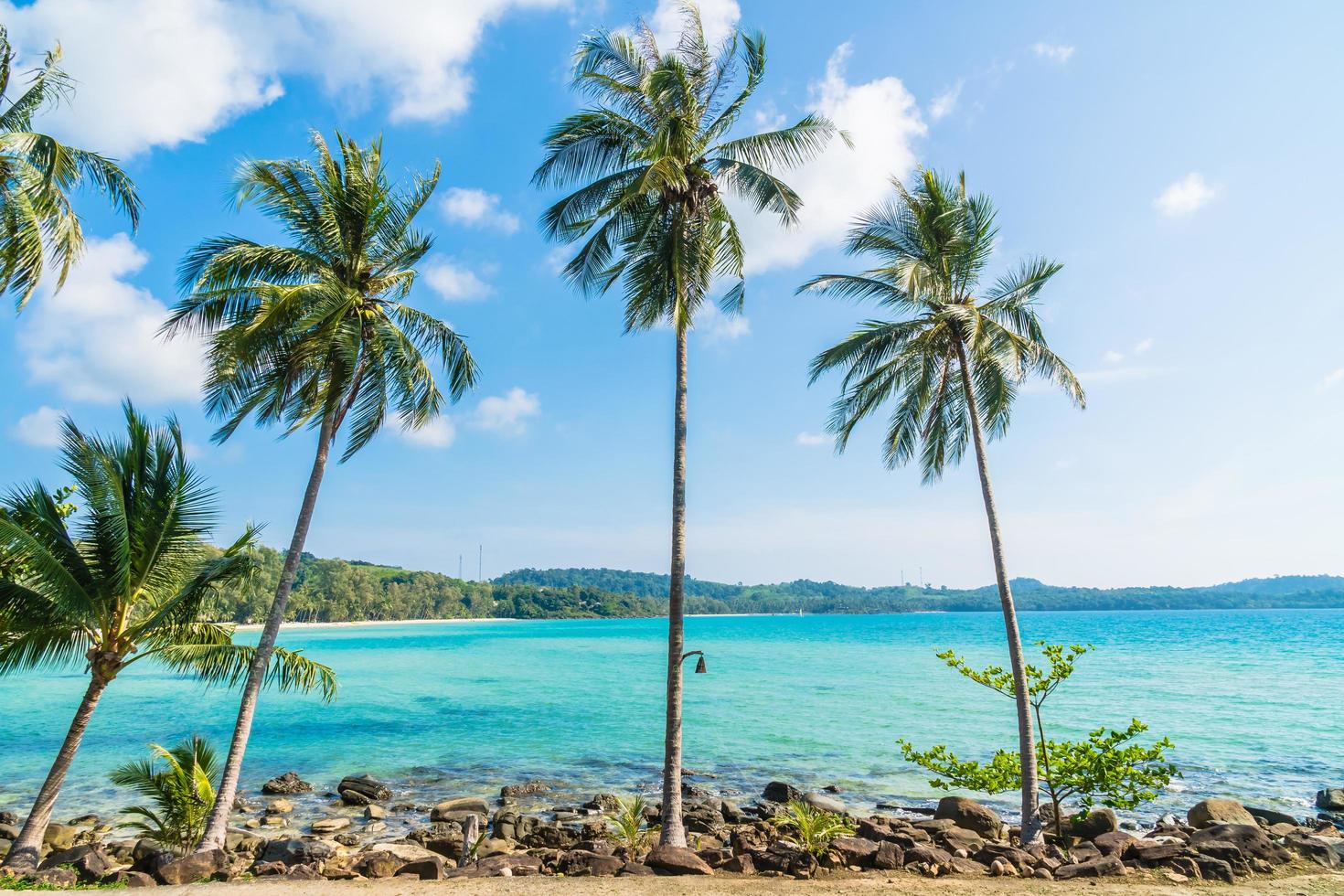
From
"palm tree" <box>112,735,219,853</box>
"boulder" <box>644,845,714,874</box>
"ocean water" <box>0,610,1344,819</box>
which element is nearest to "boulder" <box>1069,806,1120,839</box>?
"ocean water" <box>0,610,1344,819</box>

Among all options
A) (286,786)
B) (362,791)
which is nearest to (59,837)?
(286,786)

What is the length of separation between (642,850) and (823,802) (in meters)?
6.97

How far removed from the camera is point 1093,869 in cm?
918

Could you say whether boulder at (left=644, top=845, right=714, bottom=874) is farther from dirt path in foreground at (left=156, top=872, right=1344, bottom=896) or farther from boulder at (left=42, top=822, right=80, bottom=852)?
boulder at (left=42, top=822, right=80, bottom=852)

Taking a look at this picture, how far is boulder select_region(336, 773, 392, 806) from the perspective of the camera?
16.9 metres

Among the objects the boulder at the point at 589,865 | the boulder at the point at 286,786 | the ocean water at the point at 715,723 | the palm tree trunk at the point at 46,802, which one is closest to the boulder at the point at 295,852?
the palm tree trunk at the point at 46,802

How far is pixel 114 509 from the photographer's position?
406 inches

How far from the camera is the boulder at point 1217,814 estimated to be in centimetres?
1357

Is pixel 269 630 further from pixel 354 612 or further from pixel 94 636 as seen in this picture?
pixel 354 612

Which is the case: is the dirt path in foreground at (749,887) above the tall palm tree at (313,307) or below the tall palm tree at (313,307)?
below

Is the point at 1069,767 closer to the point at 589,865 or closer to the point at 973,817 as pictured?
the point at 973,817

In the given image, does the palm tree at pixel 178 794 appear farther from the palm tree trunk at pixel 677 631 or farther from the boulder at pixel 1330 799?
the boulder at pixel 1330 799

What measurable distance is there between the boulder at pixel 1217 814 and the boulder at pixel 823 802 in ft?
23.4

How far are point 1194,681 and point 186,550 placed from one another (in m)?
46.8
